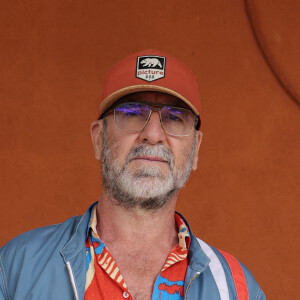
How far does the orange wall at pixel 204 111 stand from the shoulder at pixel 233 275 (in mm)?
1152

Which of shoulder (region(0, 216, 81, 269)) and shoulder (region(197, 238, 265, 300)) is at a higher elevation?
shoulder (region(0, 216, 81, 269))

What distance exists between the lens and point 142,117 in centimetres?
216

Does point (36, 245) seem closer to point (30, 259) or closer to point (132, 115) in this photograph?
point (30, 259)

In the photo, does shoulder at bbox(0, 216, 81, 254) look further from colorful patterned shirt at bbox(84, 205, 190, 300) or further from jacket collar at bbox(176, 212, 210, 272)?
jacket collar at bbox(176, 212, 210, 272)

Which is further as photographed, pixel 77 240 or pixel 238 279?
pixel 238 279

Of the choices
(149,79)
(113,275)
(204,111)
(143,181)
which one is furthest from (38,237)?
(204,111)

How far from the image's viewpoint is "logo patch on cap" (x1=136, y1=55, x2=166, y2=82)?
7.18ft

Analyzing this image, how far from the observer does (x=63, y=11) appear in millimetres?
3355

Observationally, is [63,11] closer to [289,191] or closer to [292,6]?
[292,6]

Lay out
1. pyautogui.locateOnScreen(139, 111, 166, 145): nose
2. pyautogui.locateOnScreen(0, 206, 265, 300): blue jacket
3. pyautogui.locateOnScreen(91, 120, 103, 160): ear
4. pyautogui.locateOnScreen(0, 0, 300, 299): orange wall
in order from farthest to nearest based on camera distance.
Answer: pyautogui.locateOnScreen(0, 0, 300, 299): orange wall → pyautogui.locateOnScreen(91, 120, 103, 160): ear → pyautogui.locateOnScreen(139, 111, 166, 145): nose → pyautogui.locateOnScreen(0, 206, 265, 300): blue jacket

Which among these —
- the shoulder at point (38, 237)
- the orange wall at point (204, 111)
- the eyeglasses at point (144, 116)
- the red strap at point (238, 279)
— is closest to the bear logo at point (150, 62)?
the eyeglasses at point (144, 116)

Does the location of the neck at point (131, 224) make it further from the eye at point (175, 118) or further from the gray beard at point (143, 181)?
the eye at point (175, 118)

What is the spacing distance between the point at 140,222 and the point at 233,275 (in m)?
0.36

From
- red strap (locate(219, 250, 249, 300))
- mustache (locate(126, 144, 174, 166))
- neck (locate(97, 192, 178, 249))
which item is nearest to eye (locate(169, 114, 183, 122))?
mustache (locate(126, 144, 174, 166))
